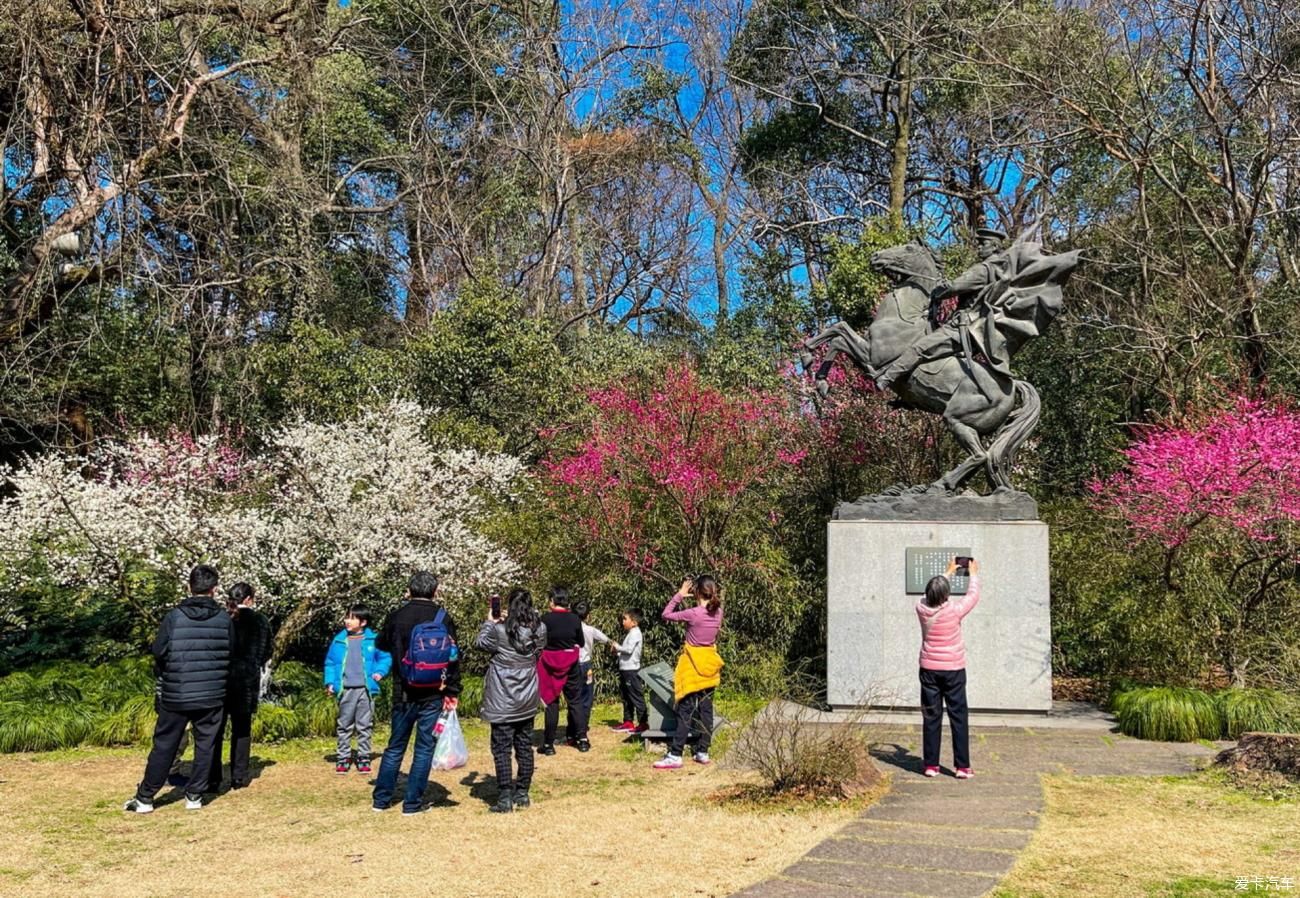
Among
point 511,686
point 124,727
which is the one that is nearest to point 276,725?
point 124,727

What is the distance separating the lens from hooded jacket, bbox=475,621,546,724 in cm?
637

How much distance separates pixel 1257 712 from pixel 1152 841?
350 cm

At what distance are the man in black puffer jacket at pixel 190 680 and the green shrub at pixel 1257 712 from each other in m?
7.48

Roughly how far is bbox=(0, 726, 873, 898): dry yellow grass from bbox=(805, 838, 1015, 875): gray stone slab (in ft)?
0.58

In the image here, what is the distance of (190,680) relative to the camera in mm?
6562

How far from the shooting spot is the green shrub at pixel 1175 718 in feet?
26.7

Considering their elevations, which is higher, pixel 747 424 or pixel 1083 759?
pixel 747 424

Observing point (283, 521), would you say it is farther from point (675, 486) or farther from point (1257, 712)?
point (1257, 712)

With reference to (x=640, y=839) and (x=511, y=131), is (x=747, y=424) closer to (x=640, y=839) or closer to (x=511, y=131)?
(x=640, y=839)

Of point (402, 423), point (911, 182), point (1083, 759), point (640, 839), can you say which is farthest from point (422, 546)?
point (911, 182)

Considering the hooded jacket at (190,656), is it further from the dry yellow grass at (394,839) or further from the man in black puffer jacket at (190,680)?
the dry yellow grass at (394,839)

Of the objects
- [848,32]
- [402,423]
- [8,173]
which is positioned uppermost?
[848,32]

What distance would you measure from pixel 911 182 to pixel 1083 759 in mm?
18065

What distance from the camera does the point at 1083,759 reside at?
24.8ft
